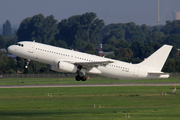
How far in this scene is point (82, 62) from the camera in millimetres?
60031

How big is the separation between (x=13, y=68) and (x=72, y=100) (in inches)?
3510

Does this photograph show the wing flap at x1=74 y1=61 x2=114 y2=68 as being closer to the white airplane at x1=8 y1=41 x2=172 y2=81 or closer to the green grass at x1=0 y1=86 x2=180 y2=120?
the white airplane at x1=8 y1=41 x2=172 y2=81

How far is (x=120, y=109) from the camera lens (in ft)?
145

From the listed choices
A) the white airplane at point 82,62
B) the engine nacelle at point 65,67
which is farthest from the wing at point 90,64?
the engine nacelle at point 65,67

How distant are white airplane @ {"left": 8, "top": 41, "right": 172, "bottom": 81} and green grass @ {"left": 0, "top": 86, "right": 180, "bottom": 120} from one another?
11.4 ft

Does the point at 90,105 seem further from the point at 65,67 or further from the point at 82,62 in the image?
the point at 82,62

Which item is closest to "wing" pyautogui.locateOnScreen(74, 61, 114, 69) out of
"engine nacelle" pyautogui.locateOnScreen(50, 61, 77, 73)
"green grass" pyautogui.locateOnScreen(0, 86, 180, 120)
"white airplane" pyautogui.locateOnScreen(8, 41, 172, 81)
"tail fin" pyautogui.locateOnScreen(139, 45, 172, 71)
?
"white airplane" pyautogui.locateOnScreen(8, 41, 172, 81)

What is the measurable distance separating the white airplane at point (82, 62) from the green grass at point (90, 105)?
3462 mm

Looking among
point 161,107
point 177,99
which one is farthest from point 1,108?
point 177,99

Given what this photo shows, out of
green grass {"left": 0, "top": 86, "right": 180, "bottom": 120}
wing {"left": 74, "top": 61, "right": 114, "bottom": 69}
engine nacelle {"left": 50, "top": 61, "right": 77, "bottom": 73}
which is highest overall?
wing {"left": 74, "top": 61, "right": 114, "bottom": 69}

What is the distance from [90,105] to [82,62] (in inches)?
543

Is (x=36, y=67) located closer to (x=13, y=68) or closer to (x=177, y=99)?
(x=13, y=68)

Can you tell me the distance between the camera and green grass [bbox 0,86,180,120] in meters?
38.9

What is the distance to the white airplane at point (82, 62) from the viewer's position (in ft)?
192
